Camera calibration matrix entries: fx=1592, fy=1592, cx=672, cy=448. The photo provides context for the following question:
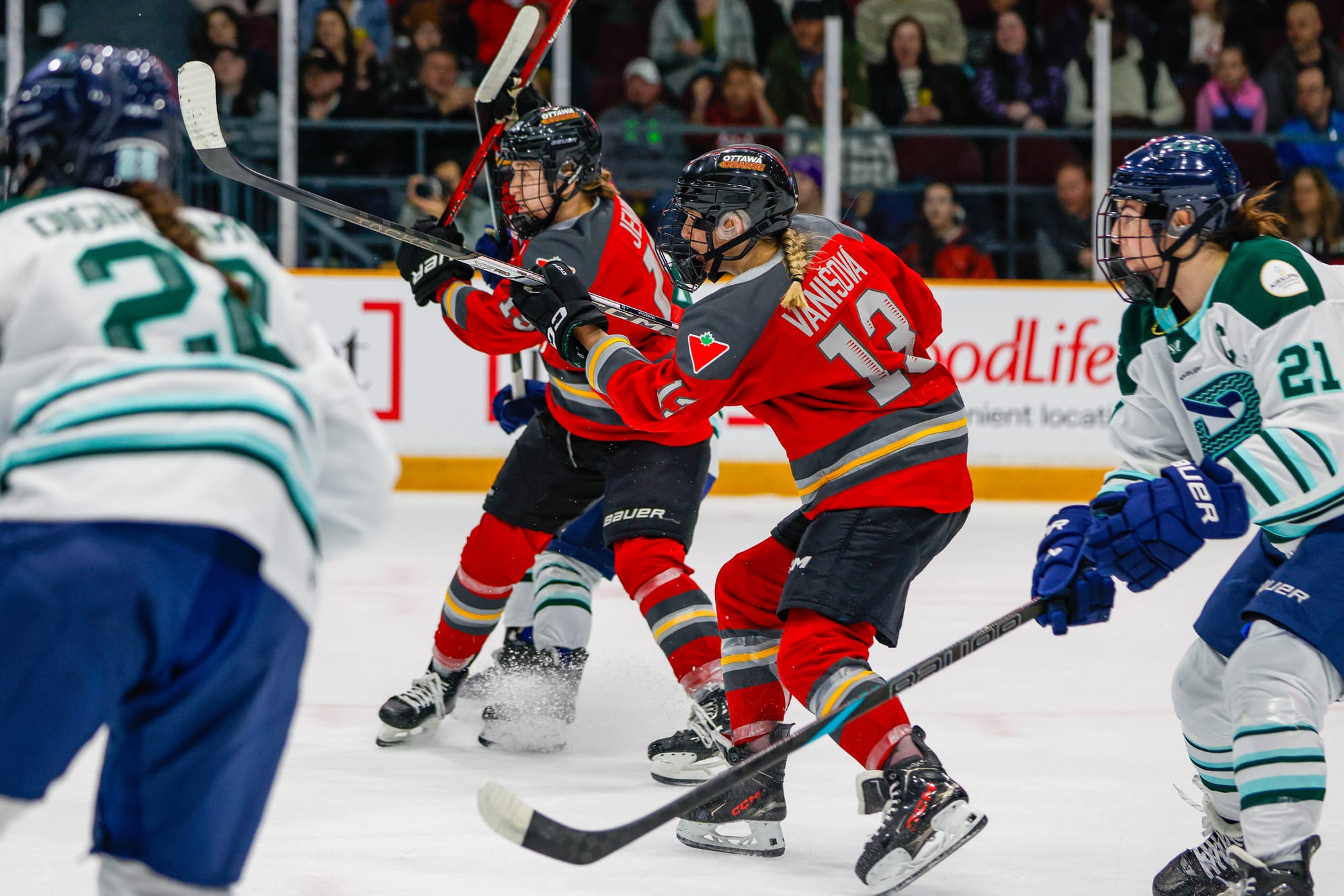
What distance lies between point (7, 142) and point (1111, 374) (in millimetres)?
5195

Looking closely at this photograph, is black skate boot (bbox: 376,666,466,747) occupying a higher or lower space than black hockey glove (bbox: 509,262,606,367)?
lower

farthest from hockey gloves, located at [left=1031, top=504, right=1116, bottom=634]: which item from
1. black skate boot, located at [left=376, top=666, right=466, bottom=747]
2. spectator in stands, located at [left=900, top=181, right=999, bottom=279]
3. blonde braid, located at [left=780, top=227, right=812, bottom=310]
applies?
spectator in stands, located at [left=900, top=181, right=999, bottom=279]

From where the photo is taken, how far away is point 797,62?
7.06 meters

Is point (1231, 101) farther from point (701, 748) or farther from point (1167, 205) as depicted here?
point (1167, 205)

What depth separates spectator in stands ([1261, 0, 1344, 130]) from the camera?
715cm

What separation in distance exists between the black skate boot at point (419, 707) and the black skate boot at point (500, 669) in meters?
0.14

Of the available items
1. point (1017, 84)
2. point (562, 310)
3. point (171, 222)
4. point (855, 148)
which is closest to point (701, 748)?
point (562, 310)

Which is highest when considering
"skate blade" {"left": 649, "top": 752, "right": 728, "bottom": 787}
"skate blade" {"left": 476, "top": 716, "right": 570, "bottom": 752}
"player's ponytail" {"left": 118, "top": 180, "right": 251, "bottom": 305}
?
"player's ponytail" {"left": 118, "top": 180, "right": 251, "bottom": 305}

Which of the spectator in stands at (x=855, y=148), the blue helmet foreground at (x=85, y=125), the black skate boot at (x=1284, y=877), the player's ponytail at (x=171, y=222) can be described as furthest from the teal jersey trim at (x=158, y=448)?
the spectator in stands at (x=855, y=148)

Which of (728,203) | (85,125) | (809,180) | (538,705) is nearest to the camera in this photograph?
(85,125)

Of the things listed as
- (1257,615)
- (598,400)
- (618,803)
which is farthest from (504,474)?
(1257,615)

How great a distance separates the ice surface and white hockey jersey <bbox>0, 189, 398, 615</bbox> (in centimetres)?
19

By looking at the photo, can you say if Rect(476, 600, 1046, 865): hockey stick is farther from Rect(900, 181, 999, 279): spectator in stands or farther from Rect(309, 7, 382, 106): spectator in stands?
Rect(309, 7, 382, 106): spectator in stands

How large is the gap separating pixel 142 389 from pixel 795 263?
52.5 inches
